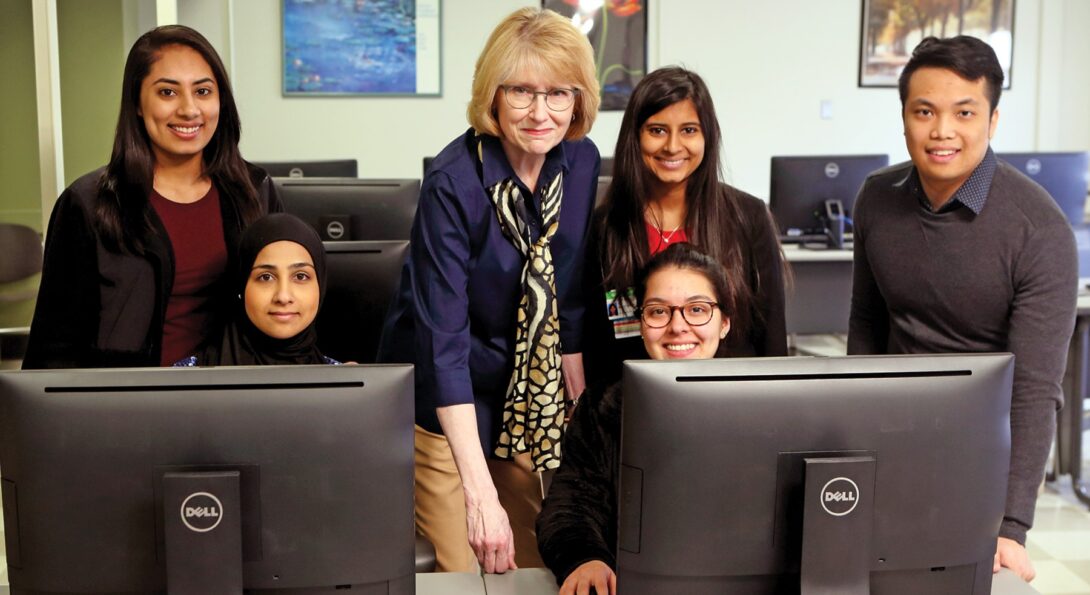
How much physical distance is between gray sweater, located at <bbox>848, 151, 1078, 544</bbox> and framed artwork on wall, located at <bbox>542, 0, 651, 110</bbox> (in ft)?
16.3

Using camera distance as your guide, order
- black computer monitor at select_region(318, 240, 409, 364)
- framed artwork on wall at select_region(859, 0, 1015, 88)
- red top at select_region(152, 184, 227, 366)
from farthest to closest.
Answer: framed artwork on wall at select_region(859, 0, 1015, 88) < black computer monitor at select_region(318, 240, 409, 364) < red top at select_region(152, 184, 227, 366)

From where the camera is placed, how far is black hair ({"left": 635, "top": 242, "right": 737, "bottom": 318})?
171 cm

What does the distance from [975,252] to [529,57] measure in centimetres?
84

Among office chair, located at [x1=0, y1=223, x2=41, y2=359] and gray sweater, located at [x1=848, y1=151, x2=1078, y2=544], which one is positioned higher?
gray sweater, located at [x1=848, y1=151, x2=1078, y2=544]

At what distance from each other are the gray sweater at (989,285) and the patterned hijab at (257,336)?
1.11 meters

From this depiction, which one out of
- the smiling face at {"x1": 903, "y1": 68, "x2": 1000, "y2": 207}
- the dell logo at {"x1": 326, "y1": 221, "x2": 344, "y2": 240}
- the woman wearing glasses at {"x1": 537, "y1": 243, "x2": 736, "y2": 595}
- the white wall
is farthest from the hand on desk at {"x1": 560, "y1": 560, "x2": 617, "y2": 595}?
the white wall

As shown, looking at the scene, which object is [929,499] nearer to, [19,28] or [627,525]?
[627,525]

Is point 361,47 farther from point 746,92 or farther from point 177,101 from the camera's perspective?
point 177,101

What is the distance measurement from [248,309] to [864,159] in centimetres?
360

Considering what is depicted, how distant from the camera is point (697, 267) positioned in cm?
171

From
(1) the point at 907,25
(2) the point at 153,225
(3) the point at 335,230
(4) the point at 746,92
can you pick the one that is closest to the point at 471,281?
(2) the point at 153,225

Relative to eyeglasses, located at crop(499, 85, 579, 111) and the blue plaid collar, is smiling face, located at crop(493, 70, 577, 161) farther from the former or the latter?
the blue plaid collar

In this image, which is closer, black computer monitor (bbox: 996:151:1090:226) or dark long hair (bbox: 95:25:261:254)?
dark long hair (bbox: 95:25:261:254)

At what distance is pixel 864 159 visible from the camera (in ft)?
15.8
